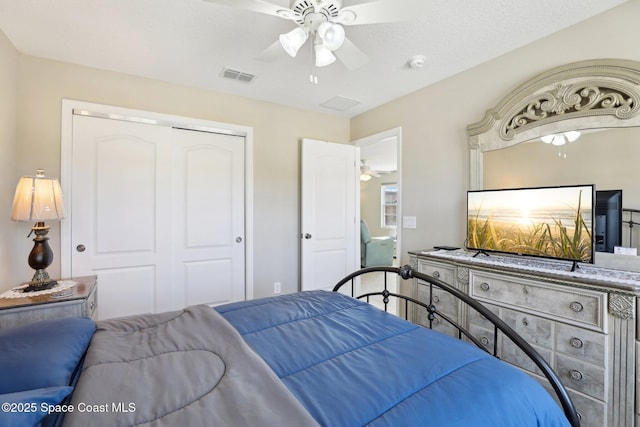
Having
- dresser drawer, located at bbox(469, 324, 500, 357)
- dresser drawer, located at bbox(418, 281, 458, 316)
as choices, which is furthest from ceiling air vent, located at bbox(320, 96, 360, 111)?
dresser drawer, located at bbox(469, 324, 500, 357)

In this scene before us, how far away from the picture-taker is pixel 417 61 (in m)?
2.40

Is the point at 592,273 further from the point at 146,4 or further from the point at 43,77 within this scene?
the point at 43,77

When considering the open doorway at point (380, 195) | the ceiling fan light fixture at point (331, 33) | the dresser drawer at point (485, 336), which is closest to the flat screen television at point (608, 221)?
the dresser drawer at point (485, 336)

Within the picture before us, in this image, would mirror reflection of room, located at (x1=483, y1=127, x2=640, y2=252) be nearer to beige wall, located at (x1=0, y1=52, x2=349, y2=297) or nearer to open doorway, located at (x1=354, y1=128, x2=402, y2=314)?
beige wall, located at (x1=0, y1=52, x2=349, y2=297)

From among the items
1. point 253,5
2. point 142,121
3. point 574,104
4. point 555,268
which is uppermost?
point 253,5

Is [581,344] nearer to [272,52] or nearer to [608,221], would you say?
[608,221]

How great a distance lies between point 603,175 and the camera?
1812 millimetres

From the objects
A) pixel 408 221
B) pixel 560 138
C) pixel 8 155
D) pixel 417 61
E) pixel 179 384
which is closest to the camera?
pixel 179 384

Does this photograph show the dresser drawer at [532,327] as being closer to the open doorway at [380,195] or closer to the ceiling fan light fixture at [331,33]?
the ceiling fan light fixture at [331,33]

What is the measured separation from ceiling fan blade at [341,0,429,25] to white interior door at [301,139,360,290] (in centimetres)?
210

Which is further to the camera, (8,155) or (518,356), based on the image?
(8,155)

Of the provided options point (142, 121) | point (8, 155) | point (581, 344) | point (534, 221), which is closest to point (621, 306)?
point (581, 344)

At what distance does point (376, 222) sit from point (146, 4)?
762 centimetres

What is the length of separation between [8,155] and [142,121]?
38.7 inches
